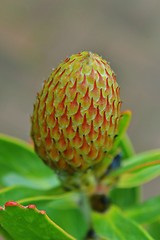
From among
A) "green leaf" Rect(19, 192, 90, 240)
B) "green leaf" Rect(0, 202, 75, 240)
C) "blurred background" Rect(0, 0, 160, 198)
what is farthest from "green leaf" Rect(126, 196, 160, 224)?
"blurred background" Rect(0, 0, 160, 198)

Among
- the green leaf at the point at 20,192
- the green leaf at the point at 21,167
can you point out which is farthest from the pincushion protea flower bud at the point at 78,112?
the green leaf at the point at 21,167

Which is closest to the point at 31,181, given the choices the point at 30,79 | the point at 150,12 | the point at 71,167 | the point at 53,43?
the point at 71,167

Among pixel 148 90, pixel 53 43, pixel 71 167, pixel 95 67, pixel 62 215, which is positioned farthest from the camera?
pixel 53 43

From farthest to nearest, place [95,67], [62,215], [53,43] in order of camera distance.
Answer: [53,43], [62,215], [95,67]

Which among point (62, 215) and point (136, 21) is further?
point (136, 21)

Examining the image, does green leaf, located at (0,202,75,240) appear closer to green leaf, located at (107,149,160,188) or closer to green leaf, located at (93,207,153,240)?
green leaf, located at (93,207,153,240)

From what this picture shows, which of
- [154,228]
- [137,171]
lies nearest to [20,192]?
[137,171]

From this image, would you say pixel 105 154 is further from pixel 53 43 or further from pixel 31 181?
pixel 53 43
